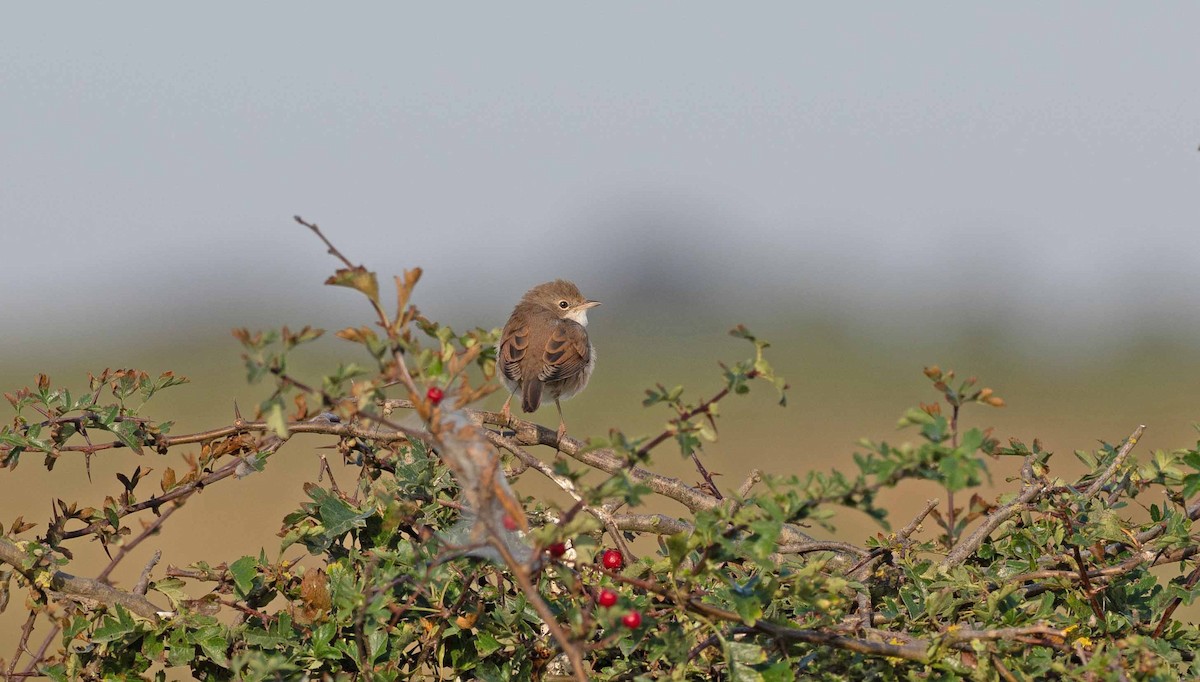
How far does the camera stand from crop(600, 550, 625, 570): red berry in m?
3.08

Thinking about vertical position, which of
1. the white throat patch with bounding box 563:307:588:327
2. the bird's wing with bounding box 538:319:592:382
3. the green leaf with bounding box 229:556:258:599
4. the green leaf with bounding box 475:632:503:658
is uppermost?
the white throat patch with bounding box 563:307:588:327

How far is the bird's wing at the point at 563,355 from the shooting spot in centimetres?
796

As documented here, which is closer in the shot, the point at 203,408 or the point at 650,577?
the point at 650,577

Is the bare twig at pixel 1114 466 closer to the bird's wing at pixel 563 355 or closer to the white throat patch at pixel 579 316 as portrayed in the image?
the bird's wing at pixel 563 355

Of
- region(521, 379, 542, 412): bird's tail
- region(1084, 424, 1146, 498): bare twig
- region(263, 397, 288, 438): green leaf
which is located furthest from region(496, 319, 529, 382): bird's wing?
region(263, 397, 288, 438): green leaf

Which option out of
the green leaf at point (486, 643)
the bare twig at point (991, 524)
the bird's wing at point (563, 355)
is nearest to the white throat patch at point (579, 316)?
the bird's wing at point (563, 355)

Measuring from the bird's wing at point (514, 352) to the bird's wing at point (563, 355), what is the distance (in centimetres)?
15

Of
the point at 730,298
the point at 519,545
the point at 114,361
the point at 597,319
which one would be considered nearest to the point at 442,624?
the point at 519,545

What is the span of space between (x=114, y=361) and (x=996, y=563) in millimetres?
28150

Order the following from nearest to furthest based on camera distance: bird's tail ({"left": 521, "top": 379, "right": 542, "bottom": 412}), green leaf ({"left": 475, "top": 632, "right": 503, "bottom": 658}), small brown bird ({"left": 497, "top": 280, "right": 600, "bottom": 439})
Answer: green leaf ({"left": 475, "top": 632, "right": 503, "bottom": 658}) < bird's tail ({"left": 521, "top": 379, "right": 542, "bottom": 412}) < small brown bird ({"left": 497, "top": 280, "right": 600, "bottom": 439})

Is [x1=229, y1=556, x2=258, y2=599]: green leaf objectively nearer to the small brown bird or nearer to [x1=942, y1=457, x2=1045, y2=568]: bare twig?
[x1=942, y1=457, x2=1045, y2=568]: bare twig

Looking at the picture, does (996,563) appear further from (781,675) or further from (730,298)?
(730,298)

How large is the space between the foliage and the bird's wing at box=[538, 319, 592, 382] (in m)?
4.07

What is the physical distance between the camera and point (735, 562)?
127 inches
